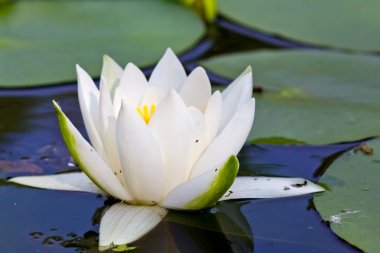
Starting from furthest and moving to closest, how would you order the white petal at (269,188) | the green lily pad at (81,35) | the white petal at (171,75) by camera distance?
1. the green lily pad at (81,35)
2. the white petal at (171,75)
3. the white petal at (269,188)

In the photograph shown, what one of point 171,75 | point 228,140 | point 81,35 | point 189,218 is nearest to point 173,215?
point 189,218

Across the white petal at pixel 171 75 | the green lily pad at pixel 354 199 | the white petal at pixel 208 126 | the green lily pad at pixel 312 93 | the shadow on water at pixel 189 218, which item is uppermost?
the white petal at pixel 171 75

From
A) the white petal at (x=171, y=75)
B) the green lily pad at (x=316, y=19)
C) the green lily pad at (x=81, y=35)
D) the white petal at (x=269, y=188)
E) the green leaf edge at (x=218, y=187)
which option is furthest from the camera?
the green lily pad at (x=316, y=19)

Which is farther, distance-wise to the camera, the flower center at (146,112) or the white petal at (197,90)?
the white petal at (197,90)

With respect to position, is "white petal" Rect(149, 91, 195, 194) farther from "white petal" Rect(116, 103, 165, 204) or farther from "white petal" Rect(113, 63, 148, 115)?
"white petal" Rect(113, 63, 148, 115)

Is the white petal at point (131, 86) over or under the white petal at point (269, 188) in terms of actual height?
over

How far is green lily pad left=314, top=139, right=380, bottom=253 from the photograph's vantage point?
2.00 meters

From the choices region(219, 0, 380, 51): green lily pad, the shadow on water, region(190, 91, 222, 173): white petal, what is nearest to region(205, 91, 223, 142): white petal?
region(190, 91, 222, 173): white petal

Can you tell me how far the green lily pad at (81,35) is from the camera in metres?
3.26

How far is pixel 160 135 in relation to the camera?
2047 millimetres

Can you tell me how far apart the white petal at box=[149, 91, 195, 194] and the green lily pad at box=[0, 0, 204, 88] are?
4.06 feet

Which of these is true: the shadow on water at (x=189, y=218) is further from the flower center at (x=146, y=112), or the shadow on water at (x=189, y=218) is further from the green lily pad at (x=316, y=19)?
the green lily pad at (x=316, y=19)

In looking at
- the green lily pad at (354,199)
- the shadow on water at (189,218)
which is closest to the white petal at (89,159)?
the shadow on water at (189,218)

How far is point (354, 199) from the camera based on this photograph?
219cm
